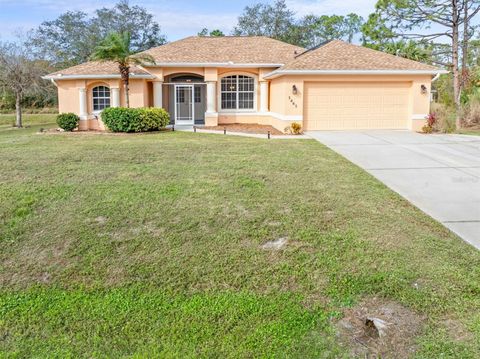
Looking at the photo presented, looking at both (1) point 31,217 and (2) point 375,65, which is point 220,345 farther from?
(2) point 375,65

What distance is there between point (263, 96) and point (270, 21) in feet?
89.5

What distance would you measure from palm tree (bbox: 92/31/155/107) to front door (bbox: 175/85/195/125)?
3214mm

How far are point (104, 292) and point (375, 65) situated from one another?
17007 mm

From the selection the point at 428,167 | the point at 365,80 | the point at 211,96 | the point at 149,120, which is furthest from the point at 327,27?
the point at 428,167

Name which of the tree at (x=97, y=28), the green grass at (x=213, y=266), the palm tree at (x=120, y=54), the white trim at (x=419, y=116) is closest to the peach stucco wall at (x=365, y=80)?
the white trim at (x=419, y=116)

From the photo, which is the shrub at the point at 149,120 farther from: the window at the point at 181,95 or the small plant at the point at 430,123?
the small plant at the point at 430,123

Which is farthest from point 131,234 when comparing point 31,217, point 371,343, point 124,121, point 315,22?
point 315,22

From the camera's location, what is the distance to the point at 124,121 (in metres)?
19.1

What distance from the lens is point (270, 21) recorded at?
47531 mm

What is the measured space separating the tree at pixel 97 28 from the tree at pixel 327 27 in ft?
52.2

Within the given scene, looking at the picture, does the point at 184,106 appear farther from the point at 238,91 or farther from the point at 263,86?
the point at 263,86

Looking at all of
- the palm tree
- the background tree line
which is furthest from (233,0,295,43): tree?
the palm tree

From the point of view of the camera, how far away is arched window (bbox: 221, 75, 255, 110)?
23594 millimetres

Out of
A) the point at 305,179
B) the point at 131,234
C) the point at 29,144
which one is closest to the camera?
the point at 131,234
